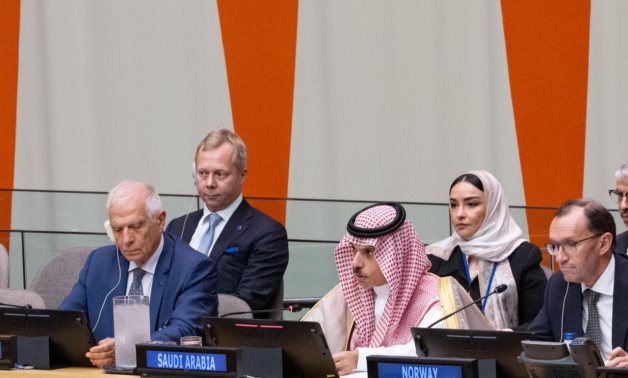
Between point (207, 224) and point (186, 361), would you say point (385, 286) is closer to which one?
point (186, 361)

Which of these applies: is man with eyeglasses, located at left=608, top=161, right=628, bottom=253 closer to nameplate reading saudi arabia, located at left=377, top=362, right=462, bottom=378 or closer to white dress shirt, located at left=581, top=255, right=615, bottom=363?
white dress shirt, located at left=581, top=255, right=615, bottom=363

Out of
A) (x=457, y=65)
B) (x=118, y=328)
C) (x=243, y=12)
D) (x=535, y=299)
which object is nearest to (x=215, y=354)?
(x=118, y=328)

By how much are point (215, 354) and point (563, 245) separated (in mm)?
1046

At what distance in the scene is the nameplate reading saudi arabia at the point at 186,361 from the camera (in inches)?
124

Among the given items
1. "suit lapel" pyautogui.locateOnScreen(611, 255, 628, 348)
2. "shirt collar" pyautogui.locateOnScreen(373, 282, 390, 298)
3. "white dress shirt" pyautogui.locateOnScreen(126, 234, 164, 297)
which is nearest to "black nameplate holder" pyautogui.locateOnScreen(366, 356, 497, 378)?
"suit lapel" pyautogui.locateOnScreen(611, 255, 628, 348)

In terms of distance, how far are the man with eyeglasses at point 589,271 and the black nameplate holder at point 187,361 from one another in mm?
983

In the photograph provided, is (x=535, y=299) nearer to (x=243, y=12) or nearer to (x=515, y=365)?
(x=515, y=365)

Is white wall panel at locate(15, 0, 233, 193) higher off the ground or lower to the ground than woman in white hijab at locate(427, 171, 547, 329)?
higher

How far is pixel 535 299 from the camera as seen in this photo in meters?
4.23

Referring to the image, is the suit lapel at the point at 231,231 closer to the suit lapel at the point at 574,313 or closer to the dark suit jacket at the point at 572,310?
the dark suit jacket at the point at 572,310

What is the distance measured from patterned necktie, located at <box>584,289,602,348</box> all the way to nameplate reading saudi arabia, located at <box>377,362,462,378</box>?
71cm

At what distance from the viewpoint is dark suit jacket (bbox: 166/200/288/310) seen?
4.50 metres

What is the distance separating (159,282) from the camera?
153 inches

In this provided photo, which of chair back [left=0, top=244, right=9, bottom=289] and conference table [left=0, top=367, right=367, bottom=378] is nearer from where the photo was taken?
conference table [left=0, top=367, right=367, bottom=378]
